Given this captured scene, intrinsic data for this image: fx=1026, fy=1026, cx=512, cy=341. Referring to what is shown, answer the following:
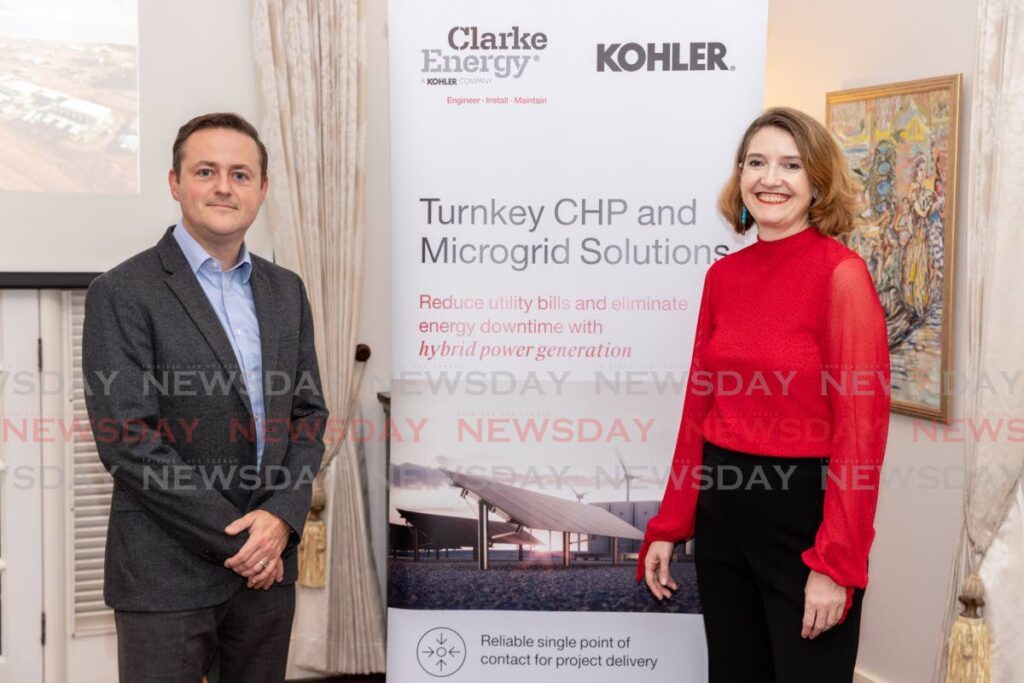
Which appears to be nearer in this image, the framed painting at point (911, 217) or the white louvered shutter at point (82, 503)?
the framed painting at point (911, 217)

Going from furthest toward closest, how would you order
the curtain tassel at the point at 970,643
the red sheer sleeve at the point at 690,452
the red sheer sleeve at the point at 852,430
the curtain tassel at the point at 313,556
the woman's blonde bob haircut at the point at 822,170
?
the curtain tassel at the point at 313,556 < the curtain tassel at the point at 970,643 < the red sheer sleeve at the point at 690,452 < the woman's blonde bob haircut at the point at 822,170 < the red sheer sleeve at the point at 852,430

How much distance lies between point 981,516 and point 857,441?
90 centimetres

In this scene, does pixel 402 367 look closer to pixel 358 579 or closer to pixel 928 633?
pixel 358 579

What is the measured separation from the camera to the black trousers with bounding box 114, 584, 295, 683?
1.87m

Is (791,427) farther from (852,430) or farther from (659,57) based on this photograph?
(659,57)

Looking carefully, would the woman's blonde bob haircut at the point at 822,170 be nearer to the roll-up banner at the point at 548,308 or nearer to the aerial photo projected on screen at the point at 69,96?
the roll-up banner at the point at 548,308

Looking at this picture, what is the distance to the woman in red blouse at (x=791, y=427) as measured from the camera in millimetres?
1824

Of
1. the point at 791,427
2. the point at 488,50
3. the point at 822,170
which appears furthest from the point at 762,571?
the point at 488,50

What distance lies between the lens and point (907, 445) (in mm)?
3207

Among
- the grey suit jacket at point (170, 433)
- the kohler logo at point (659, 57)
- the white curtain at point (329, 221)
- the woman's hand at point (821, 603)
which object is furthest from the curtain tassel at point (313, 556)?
the woman's hand at point (821, 603)

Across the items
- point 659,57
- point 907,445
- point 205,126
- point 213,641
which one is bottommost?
point 213,641

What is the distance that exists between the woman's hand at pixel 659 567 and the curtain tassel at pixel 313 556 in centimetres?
137

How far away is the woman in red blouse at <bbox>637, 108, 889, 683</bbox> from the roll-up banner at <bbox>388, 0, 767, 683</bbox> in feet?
1.46

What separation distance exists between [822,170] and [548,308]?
2.65ft
